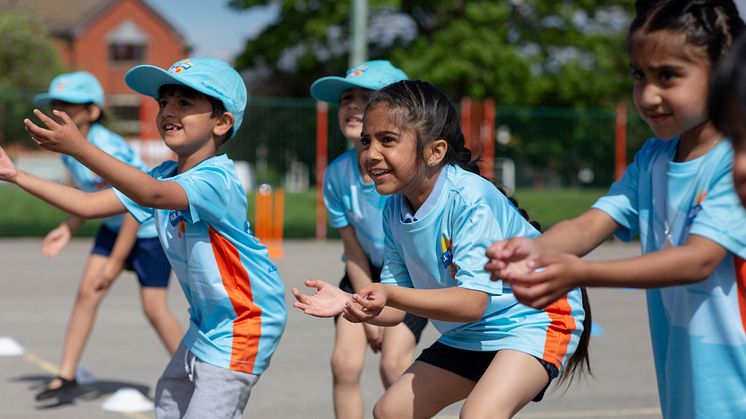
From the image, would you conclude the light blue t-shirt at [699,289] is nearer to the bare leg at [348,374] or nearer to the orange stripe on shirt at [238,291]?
the orange stripe on shirt at [238,291]

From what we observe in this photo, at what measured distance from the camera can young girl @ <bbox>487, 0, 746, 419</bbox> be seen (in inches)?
109

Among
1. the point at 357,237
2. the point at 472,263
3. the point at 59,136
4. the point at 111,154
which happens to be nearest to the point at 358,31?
the point at 111,154

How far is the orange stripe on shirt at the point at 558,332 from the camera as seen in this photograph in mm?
3752

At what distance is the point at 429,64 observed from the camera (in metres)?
33.1

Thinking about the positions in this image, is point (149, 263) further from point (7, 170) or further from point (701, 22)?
point (701, 22)

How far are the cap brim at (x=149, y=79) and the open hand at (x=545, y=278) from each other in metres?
2.07

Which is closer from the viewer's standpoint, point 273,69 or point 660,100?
point 660,100

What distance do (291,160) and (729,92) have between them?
62.9 feet

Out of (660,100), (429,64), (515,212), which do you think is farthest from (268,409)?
(429,64)

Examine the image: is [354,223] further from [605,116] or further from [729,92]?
[605,116]

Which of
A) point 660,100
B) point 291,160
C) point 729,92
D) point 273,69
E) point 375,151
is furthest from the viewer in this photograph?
point 273,69

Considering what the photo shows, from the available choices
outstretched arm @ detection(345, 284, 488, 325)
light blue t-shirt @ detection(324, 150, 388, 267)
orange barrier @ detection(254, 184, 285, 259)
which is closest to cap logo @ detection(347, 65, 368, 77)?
light blue t-shirt @ detection(324, 150, 388, 267)

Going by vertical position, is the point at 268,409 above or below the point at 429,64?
below

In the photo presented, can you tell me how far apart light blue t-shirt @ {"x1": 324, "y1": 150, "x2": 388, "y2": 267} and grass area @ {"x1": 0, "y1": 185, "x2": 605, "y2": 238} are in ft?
45.6
